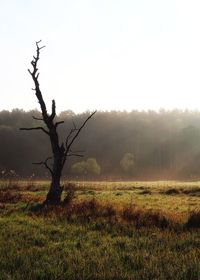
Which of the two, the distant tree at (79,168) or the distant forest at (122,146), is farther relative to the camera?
the distant forest at (122,146)

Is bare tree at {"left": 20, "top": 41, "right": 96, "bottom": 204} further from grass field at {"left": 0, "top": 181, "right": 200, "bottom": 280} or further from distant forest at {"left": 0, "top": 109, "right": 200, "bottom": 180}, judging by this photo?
distant forest at {"left": 0, "top": 109, "right": 200, "bottom": 180}

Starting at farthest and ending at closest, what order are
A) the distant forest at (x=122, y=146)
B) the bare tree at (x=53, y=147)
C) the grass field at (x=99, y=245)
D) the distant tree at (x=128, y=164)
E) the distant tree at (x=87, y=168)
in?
the distant forest at (x=122, y=146)
the distant tree at (x=128, y=164)
the distant tree at (x=87, y=168)
the bare tree at (x=53, y=147)
the grass field at (x=99, y=245)

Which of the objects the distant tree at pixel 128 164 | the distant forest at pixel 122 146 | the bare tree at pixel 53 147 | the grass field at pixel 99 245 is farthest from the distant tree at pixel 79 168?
the grass field at pixel 99 245

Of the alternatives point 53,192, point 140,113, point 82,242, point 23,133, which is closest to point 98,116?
point 140,113

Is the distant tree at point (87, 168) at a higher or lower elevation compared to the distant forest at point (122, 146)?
lower

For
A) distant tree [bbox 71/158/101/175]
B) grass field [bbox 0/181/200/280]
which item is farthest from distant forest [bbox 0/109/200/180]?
grass field [bbox 0/181/200/280]

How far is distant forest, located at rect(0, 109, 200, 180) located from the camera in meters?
110

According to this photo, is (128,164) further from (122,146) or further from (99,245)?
(99,245)

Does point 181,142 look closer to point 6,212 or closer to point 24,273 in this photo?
point 6,212

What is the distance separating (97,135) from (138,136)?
12.4 m

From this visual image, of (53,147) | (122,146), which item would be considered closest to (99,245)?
(53,147)

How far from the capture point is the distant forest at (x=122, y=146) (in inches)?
4328

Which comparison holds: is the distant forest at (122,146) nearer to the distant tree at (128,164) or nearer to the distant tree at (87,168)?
the distant tree at (128,164)

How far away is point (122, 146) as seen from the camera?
12888 cm
